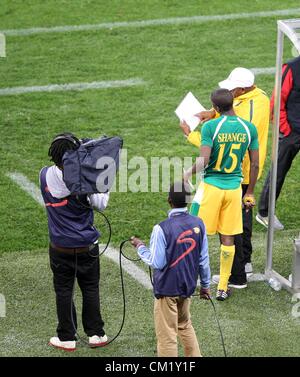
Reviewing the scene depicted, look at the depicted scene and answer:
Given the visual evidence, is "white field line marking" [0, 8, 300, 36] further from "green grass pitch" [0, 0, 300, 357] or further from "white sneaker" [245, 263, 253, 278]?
"white sneaker" [245, 263, 253, 278]

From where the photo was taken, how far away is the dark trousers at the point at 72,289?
801cm

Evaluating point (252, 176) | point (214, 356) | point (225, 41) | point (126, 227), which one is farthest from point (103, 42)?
point (214, 356)

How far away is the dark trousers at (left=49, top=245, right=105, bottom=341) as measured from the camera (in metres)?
8.01

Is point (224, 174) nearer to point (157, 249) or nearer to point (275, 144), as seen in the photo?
point (275, 144)

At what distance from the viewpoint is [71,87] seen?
47.6ft

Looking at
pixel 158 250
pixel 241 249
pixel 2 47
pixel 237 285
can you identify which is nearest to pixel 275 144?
pixel 241 249

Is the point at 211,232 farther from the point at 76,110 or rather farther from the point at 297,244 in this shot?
the point at 76,110

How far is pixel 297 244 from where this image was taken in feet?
29.5

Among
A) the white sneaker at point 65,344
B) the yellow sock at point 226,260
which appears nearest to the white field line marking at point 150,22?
the yellow sock at point 226,260

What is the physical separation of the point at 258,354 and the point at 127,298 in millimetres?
1447

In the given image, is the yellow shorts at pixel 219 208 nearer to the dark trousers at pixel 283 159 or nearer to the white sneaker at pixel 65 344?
the white sneaker at pixel 65 344

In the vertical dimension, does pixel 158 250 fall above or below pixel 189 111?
below

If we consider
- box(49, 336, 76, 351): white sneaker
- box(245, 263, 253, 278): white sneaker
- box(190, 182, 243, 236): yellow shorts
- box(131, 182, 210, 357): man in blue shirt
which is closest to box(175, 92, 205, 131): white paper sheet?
box(190, 182, 243, 236): yellow shorts

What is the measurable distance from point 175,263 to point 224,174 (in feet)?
5.32
